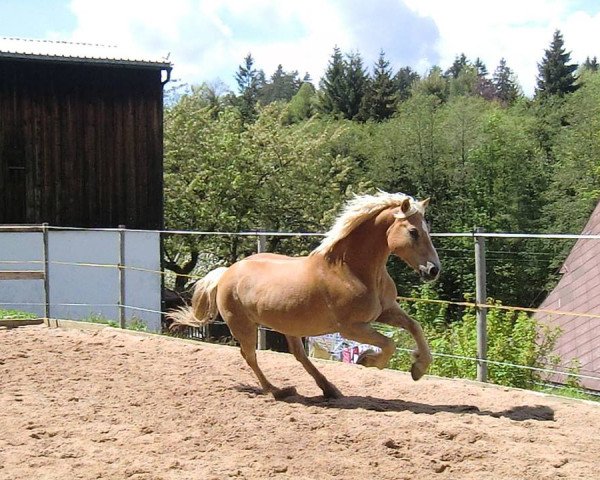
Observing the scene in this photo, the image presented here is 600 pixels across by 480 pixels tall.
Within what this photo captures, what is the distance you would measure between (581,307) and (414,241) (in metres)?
9.35

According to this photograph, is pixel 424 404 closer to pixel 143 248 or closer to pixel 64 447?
pixel 64 447

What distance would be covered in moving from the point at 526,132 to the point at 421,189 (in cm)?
868

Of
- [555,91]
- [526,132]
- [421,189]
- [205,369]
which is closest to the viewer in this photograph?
[205,369]

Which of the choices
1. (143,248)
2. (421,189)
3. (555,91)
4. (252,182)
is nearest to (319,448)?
(143,248)

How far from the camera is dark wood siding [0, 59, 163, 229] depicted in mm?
18000

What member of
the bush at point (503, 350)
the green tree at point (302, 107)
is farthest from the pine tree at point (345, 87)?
the bush at point (503, 350)

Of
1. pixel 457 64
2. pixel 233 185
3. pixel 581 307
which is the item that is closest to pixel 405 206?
pixel 581 307

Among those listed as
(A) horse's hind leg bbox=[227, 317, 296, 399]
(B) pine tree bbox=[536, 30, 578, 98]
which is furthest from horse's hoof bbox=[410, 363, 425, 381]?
(B) pine tree bbox=[536, 30, 578, 98]

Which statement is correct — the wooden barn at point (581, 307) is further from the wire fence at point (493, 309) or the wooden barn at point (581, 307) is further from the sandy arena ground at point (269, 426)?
the sandy arena ground at point (269, 426)

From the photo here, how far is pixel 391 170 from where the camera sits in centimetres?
3819

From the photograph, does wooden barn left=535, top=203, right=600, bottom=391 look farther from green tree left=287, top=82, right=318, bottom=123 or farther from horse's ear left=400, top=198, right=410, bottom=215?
green tree left=287, top=82, right=318, bottom=123

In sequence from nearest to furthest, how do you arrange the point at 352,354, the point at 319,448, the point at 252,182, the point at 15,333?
the point at 319,448, the point at 15,333, the point at 352,354, the point at 252,182

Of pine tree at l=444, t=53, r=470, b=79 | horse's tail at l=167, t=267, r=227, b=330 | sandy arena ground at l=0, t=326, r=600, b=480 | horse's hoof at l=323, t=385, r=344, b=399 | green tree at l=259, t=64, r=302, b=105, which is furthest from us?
green tree at l=259, t=64, r=302, b=105

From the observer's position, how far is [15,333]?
34.7 ft
